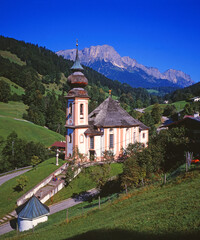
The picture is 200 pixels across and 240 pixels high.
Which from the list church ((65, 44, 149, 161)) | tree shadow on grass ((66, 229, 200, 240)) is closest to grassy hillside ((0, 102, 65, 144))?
church ((65, 44, 149, 161))

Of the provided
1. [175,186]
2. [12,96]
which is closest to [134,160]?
[175,186]

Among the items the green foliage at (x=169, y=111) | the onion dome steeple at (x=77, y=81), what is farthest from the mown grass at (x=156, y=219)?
the green foliage at (x=169, y=111)

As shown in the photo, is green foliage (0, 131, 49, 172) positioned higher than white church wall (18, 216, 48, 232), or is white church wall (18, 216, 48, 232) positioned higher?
green foliage (0, 131, 49, 172)

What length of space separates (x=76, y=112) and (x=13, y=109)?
256ft

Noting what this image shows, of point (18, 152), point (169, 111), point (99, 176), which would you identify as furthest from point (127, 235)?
point (169, 111)

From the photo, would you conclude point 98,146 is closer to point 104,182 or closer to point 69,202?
point 104,182

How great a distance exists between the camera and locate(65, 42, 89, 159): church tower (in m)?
42.6

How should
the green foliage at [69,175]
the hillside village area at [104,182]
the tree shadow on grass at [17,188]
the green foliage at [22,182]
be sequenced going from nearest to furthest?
the hillside village area at [104,182] < the green foliage at [69,175] < the green foliage at [22,182] < the tree shadow on grass at [17,188]

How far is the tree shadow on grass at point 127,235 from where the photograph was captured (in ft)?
35.0

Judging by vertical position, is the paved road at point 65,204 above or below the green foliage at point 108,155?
below

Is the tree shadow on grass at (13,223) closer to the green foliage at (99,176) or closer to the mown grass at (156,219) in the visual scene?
the green foliage at (99,176)

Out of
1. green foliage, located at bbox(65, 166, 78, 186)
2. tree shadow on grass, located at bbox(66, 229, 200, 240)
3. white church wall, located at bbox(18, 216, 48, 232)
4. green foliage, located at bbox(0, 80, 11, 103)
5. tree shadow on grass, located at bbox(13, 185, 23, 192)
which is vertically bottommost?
white church wall, located at bbox(18, 216, 48, 232)

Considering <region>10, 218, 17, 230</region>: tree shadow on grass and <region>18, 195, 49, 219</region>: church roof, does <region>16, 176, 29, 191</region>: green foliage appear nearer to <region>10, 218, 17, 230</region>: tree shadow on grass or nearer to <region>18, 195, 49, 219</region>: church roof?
<region>10, 218, 17, 230</region>: tree shadow on grass

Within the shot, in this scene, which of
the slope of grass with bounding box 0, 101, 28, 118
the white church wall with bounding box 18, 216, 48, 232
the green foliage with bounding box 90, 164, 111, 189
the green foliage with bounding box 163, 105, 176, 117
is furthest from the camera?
the green foliage with bounding box 163, 105, 176, 117
